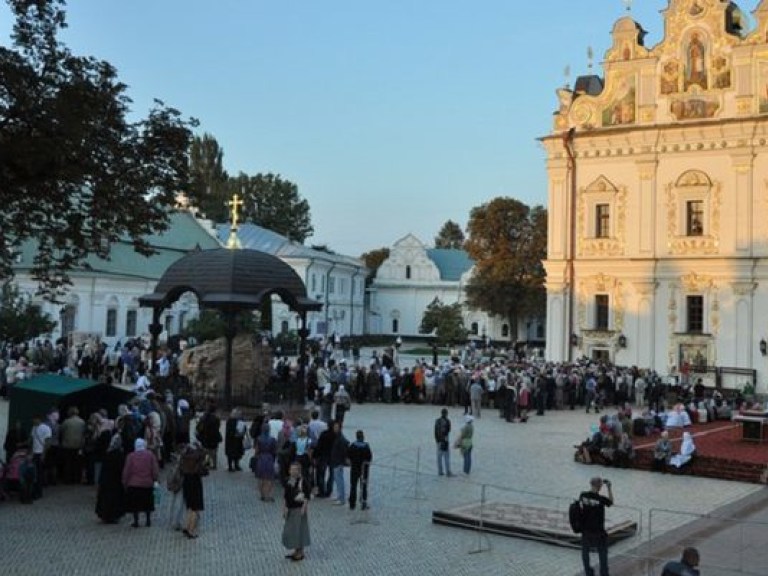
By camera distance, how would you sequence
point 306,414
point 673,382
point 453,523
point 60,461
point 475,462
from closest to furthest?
point 453,523 → point 60,461 → point 475,462 → point 306,414 → point 673,382

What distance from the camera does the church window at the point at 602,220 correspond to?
142 feet

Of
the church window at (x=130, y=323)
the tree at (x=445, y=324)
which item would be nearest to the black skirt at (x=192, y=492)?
the church window at (x=130, y=323)

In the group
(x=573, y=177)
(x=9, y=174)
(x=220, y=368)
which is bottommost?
(x=220, y=368)

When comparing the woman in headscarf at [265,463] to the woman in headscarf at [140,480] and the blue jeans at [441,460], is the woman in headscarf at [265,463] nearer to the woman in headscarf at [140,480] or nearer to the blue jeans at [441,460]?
the woman in headscarf at [140,480]

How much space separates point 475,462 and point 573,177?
84.8 ft

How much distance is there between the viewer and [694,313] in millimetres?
41219

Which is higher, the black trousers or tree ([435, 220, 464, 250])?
tree ([435, 220, 464, 250])

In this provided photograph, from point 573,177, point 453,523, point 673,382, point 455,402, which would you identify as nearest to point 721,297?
point 673,382

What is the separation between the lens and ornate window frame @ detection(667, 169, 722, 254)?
132ft

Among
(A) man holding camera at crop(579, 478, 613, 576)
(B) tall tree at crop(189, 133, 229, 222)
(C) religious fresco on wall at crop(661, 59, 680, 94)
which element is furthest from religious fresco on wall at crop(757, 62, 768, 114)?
(B) tall tree at crop(189, 133, 229, 222)

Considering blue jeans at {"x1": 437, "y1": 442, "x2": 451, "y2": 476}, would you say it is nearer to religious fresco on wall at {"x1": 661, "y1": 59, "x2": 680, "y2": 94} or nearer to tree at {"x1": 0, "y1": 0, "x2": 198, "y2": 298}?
tree at {"x1": 0, "y1": 0, "x2": 198, "y2": 298}

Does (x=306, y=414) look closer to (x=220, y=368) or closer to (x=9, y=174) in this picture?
(x=220, y=368)

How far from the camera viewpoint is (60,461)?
55.0 feet

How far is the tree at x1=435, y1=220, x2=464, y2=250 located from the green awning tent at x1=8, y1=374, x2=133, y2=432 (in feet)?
348
